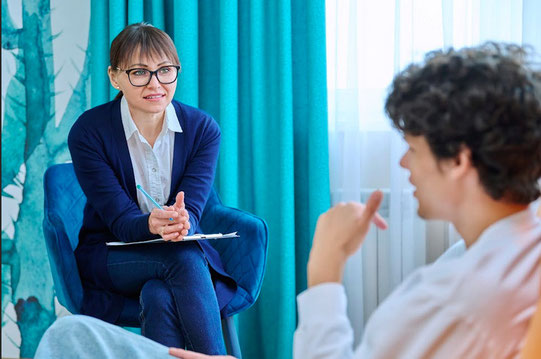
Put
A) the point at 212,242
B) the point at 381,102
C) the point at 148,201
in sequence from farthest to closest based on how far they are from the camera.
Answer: the point at 381,102 → the point at 212,242 → the point at 148,201

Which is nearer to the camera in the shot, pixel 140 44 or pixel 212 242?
pixel 140 44

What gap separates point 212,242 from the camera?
2.15 m

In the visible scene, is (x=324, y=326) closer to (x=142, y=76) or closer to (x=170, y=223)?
(x=170, y=223)

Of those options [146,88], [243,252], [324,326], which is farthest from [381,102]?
[324,326]

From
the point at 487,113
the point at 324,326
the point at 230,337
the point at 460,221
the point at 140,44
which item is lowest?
the point at 230,337

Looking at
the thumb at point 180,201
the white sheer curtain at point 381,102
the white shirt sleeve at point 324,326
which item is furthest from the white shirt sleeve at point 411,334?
the white sheer curtain at point 381,102

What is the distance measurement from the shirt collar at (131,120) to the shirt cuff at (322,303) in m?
1.24

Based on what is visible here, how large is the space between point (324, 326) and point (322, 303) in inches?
1.2

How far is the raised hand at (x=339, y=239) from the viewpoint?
0.91 metres

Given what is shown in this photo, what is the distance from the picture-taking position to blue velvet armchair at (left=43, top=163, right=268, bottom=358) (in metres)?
1.87

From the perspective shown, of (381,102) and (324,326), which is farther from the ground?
(381,102)

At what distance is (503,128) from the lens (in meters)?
0.81

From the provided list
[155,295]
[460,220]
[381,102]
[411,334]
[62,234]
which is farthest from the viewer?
[381,102]

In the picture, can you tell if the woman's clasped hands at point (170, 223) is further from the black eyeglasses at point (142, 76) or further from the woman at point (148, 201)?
the black eyeglasses at point (142, 76)
